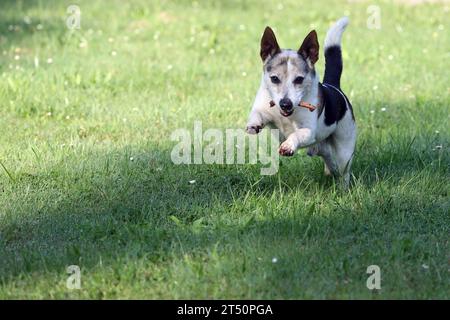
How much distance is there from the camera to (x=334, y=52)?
6.62 metres

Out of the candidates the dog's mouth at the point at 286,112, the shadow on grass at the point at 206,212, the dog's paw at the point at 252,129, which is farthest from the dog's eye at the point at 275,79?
the shadow on grass at the point at 206,212

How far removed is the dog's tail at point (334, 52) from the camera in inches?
260

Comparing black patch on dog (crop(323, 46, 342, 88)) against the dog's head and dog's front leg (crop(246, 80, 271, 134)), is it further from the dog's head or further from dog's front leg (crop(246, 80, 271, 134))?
dog's front leg (crop(246, 80, 271, 134))

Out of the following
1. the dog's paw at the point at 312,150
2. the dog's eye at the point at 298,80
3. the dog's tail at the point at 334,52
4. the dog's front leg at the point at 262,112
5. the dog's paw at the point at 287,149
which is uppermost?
the dog's tail at the point at 334,52

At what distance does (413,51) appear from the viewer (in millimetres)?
10914

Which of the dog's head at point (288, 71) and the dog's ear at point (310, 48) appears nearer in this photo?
the dog's head at point (288, 71)

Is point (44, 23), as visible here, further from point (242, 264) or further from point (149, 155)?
point (242, 264)

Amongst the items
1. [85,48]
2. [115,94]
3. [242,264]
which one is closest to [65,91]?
[115,94]

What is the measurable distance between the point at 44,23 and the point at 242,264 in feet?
26.7

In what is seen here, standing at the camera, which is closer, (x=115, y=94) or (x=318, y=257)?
(x=318, y=257)

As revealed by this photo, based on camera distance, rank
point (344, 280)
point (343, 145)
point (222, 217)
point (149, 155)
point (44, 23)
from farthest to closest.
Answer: point (44, 23), point (149, 155), point (343, 145), point (222, 217), point (344, 280)

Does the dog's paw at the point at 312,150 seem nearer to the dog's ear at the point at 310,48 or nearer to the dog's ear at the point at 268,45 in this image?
the dog's ear at the point at 310,48

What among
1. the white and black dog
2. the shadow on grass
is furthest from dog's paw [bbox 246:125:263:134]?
the shadow on grass

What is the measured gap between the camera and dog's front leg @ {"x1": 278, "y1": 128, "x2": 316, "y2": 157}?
18.5ft
